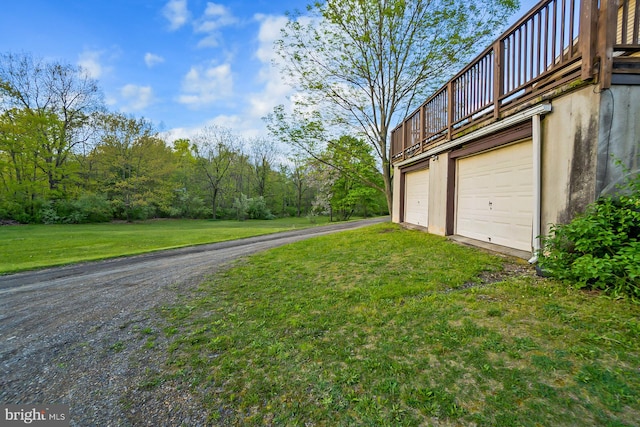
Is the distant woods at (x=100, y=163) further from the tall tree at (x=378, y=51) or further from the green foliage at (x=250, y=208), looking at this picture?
the tall tree at (x=378, y=51)

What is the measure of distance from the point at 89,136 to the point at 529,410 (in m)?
33.4

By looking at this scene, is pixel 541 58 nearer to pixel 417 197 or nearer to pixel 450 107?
pixel 450 107

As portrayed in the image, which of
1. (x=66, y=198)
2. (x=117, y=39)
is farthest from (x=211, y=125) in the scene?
(x=117, y=39)

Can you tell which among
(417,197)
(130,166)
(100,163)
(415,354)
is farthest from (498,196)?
(100,163)

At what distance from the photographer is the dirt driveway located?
181 cm

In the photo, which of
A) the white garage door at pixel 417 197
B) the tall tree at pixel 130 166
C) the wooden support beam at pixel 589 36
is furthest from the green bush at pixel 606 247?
the tall tree at pixel 130 166

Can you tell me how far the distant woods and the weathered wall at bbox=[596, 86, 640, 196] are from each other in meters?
11.1

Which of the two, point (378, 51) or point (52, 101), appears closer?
point (378, 51)

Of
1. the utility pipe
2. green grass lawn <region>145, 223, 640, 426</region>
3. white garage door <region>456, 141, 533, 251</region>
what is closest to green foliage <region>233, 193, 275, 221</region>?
white garage door <region>456, 141, 533, 251</region>

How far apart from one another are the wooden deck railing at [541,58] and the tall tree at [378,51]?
20.2ft

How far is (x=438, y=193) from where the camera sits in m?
7.04

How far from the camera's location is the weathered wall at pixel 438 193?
6662 millimetres

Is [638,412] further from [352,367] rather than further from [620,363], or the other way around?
[352,367]

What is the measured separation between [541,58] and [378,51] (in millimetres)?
9267
